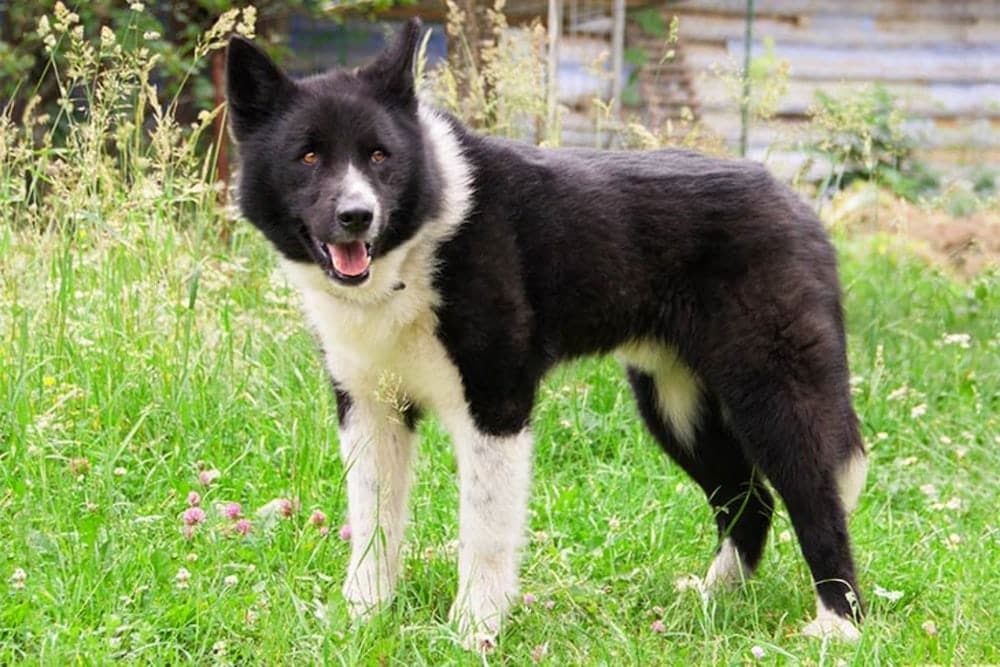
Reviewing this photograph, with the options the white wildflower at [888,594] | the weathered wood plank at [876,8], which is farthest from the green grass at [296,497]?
the weathered wood plank at [876,8]

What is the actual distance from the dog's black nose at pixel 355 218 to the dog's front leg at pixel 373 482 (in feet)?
1.87

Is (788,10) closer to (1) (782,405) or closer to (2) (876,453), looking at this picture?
(2) (876,453)

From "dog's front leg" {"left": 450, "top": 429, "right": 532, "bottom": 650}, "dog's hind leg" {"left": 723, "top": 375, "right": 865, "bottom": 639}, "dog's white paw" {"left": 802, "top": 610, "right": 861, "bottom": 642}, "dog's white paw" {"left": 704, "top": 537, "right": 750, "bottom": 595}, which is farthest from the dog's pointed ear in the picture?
"dog's white paw" {"left": 802, "top": 610, "right": 861, "bottom": 642}

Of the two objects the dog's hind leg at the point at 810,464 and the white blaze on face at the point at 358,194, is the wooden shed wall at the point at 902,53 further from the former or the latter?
the white blaze on face at the point at 358,194

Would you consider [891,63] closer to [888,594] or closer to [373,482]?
[888,594]

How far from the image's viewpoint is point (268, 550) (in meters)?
3.52

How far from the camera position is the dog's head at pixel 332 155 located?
130 inches

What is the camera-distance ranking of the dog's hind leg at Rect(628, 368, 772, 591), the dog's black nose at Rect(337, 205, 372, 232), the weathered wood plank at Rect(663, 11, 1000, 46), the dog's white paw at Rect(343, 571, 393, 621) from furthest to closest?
the weathered wood plank at Rect(663, 11, 1000, 46) → the dog's hind leg at Rect(628, 368, 772, 591) → the dog's white paw at Rect(343, 571, 393, 621) → the dog's black nose at Rect(337, 205, 372, 232)

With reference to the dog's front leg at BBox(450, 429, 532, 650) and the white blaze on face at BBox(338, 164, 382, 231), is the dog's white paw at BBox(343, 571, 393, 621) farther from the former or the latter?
the white blaze on face at BBox(338, 164, 382, 231)

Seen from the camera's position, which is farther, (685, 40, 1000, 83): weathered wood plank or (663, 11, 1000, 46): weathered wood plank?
(685, 40, 1000, 83): weathered wood plank

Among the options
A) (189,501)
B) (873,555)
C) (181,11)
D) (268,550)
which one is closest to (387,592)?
(268,550)

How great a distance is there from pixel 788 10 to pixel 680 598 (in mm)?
8027

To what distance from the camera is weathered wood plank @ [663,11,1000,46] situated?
33.3 feet

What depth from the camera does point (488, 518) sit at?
3.46 metres
